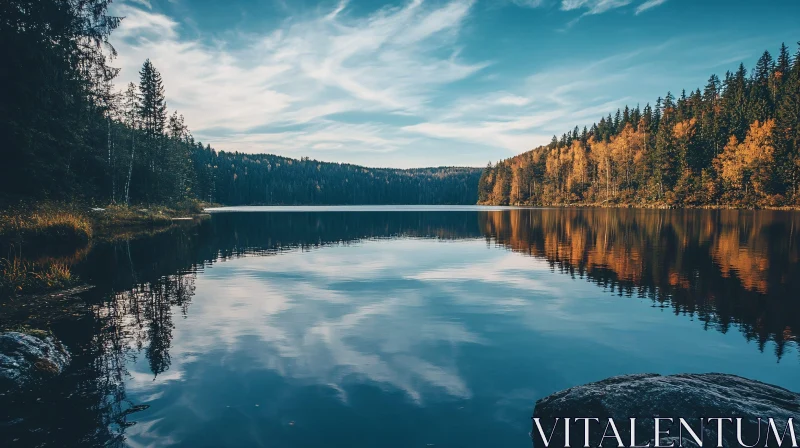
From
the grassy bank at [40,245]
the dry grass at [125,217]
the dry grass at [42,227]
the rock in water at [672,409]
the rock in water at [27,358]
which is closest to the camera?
the rock in water at [672,409]

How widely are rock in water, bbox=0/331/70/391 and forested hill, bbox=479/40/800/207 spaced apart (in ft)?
340

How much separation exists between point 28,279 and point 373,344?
45.4ft

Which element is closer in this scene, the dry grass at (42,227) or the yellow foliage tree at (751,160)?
the dry grass at (42,227)

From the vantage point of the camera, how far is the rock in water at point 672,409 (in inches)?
220

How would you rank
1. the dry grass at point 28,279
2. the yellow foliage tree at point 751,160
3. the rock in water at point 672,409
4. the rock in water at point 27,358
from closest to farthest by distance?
1. the rock in water at point 672,409
2. the rock in water at point 27,358
3. the dry grass at point 28,279
4. the yellow foliage tree at point 751,160

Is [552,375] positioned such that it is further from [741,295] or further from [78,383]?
[741,295]

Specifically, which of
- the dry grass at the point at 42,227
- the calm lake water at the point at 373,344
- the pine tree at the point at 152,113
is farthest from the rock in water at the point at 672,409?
the pine tree at the point at 152,113

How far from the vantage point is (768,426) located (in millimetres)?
5480

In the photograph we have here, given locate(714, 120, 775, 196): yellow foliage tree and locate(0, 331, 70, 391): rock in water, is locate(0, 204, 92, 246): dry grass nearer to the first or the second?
locate(0, 331, 70, 391): rock in water

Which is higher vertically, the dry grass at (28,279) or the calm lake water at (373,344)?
the dry grass at (28,279)

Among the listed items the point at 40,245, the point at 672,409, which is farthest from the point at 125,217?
the point at 672,409

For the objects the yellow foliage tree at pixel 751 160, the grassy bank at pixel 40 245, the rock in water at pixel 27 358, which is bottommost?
the rock in water at pixel 27 358

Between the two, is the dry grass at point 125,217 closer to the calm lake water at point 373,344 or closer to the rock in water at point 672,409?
the calm lake water at point 373,344

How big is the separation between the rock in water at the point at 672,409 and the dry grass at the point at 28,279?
1765 centimetres
